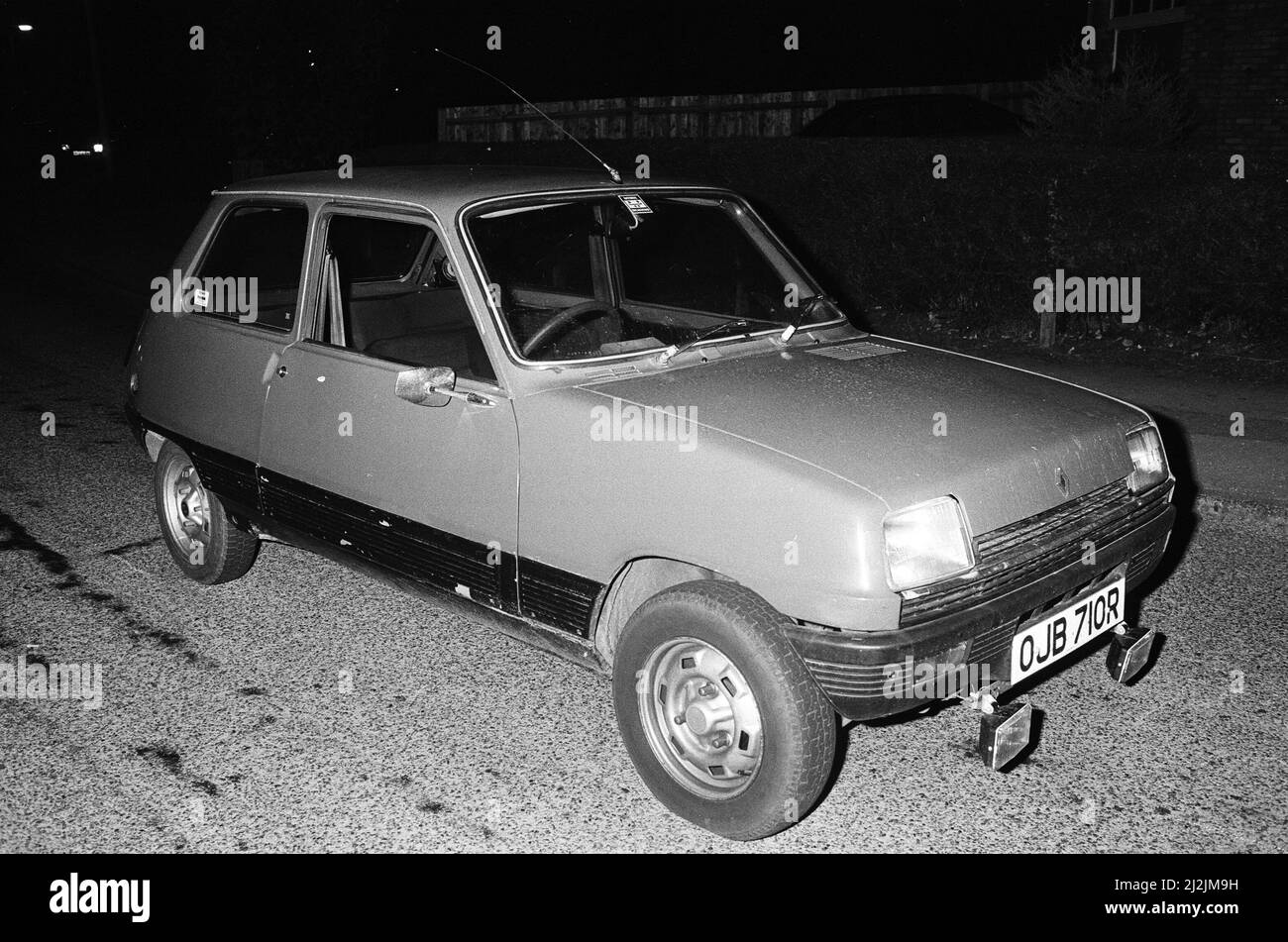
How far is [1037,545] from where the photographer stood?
3.43 m

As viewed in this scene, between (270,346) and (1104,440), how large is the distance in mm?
3040

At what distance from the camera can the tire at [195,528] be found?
17.3ft

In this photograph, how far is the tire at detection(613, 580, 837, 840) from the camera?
315 centimetres

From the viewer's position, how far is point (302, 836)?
343 cm

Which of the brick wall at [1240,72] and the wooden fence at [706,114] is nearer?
the brick wall at [1240,72]

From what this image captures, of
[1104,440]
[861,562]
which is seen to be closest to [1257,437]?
[1104,440]

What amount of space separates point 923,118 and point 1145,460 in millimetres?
13741

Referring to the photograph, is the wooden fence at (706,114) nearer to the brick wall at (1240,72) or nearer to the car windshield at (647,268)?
the brick wall at (1240,72)

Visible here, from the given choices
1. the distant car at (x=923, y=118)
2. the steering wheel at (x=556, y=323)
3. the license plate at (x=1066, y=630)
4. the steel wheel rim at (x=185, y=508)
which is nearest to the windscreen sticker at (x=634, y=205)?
the steering wheel at (x=556, y=323)

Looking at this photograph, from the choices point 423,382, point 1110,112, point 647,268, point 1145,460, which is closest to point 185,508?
point 423,382

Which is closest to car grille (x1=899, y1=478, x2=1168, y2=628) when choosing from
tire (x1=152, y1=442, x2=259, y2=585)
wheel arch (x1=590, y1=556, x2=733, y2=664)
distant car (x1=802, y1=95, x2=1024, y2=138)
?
wheel arch (x1=590, y1=556, x2=733, y2=664)

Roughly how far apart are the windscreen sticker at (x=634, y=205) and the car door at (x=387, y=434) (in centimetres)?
70
